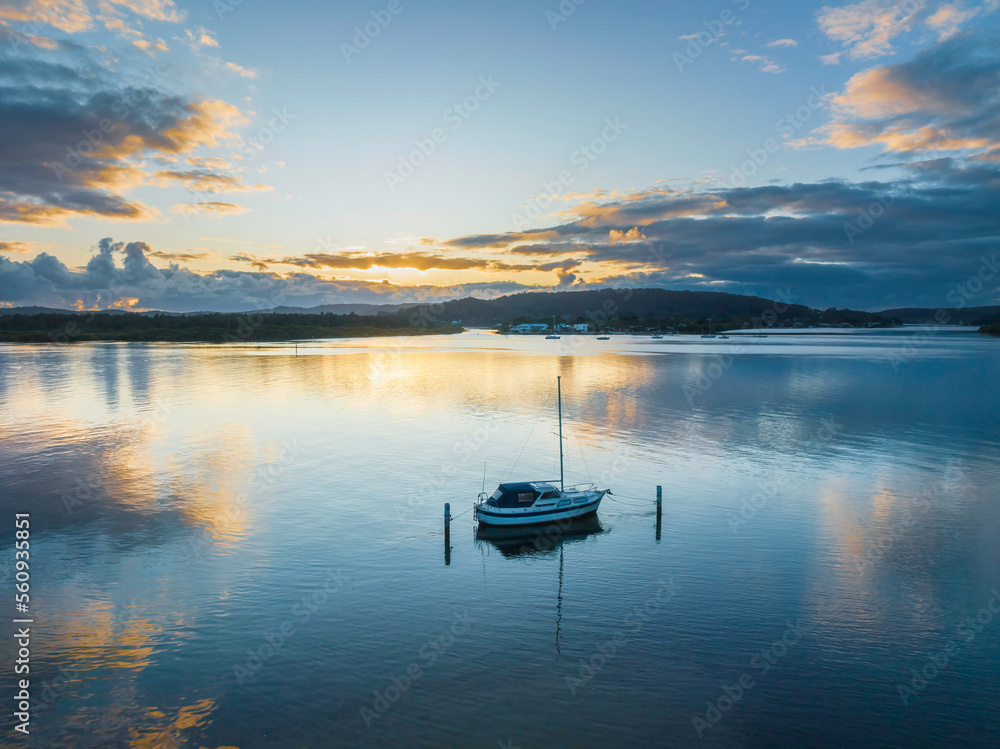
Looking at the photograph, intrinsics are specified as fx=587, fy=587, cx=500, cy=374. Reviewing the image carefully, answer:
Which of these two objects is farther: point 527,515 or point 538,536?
point 527,515

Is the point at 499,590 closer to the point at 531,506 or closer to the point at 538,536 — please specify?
the point at 538,536

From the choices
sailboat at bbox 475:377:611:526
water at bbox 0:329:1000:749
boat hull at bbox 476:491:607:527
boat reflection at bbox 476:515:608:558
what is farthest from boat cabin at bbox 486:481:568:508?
water at bbox 0:329:1000:749

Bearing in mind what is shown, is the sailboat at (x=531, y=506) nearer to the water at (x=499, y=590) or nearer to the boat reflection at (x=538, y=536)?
the boat reflection at (x=538, y=536)

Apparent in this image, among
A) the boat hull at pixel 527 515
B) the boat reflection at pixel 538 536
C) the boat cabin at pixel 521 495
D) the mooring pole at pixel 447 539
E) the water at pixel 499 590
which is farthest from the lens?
the boat cabin at pixel 521 495

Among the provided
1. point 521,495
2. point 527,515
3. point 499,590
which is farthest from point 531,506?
point 499,590

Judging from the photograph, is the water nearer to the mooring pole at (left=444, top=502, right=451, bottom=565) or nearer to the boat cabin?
the mooring pole at (left=444, top=502, right=451, bottom=565)

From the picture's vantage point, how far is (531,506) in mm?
31344

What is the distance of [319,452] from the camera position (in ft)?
158

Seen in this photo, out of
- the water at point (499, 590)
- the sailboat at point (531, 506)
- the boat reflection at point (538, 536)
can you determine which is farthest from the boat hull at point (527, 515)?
the water at point (499, 590)

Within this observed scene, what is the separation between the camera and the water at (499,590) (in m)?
16.1

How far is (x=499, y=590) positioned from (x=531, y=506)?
24.8ft

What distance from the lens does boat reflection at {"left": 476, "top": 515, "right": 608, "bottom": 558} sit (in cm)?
2889

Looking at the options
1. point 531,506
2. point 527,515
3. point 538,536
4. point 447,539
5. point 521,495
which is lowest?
point 538,536

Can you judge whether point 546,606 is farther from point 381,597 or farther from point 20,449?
point 20,449
